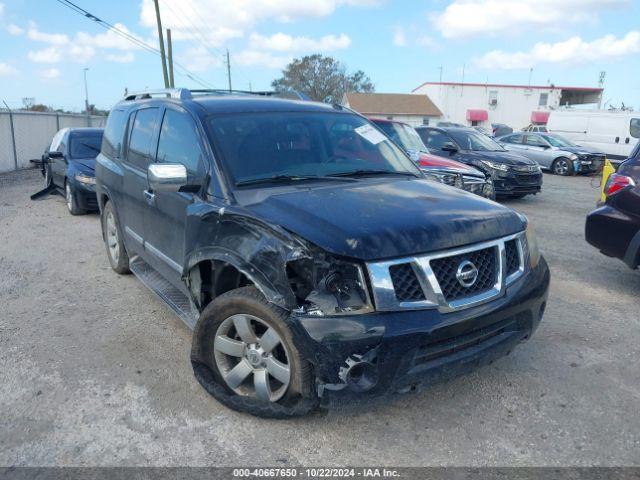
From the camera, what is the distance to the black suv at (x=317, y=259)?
2486 mm

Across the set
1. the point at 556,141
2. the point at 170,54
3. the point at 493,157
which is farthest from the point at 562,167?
the point at 170,54

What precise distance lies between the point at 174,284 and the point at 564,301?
372 centimetres

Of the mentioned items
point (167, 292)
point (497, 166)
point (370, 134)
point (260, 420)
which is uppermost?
point (370, 134)

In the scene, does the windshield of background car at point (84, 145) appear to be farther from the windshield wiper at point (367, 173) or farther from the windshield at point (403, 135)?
the windshield wiper at point (367, 173)

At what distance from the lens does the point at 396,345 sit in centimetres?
243

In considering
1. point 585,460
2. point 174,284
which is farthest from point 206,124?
point 585,460

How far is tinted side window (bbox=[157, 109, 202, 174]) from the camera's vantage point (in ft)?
11.6

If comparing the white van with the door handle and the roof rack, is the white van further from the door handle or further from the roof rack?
the door handle

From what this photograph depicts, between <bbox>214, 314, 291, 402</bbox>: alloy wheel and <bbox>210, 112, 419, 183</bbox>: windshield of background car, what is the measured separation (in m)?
0.95

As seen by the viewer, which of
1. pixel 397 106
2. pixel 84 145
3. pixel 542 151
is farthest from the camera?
pixel 397 106

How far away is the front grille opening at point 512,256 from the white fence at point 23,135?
16.8 m

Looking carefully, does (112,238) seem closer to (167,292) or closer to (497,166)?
(167,292)

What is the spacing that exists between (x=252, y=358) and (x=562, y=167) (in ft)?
57.5

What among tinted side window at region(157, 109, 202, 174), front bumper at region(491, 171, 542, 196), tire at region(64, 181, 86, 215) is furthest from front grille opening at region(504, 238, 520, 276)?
front bumper at region(491, 171, 542, 196)
